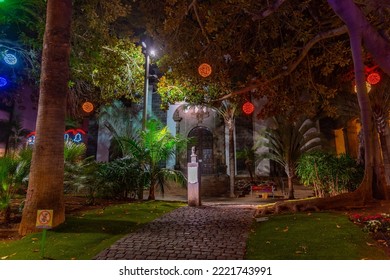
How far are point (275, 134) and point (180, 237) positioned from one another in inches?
386

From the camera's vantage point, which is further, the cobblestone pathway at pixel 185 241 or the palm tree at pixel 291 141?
the palm tree at pixel 291 141

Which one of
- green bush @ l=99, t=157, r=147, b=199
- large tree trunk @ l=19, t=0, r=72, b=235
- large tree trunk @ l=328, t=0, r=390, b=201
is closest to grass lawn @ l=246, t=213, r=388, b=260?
large tree trunk @ l=328, t=0, r=390, b=201

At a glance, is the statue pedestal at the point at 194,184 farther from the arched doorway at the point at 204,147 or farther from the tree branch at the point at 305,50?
the arched doorway at the point at 204,147

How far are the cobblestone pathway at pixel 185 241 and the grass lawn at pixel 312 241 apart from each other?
1.03 feet

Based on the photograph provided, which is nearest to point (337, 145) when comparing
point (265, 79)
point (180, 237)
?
point (265, 79)

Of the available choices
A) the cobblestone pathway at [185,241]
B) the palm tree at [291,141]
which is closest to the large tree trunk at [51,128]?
the cobblestone pathway at [185,241]

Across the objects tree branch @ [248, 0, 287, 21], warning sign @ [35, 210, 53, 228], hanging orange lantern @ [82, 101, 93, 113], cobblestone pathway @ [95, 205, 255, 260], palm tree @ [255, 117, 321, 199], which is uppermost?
tree branch @ [248, 0, 287, 21]

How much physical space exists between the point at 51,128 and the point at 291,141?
10.6 metres

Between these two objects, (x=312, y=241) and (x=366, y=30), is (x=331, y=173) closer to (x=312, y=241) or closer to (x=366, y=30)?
(x=366, y=30)

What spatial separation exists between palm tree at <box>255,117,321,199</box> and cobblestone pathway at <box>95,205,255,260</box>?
7.11m

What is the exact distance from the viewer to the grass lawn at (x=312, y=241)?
3.79 metres

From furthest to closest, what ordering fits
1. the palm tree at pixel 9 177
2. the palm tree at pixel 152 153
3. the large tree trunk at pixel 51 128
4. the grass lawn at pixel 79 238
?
the palm tree at pixel 152 153 → the palm tree at pixel 9 177 → the large tree trunk at pixel 51 128 → the grass lawn at pixel 79 238

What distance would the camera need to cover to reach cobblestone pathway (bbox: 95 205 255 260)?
13.2 ft

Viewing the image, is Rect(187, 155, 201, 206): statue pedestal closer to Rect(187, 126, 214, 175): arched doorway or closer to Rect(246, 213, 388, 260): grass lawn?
Rect(246, 213, 388, 260): grass lawn
